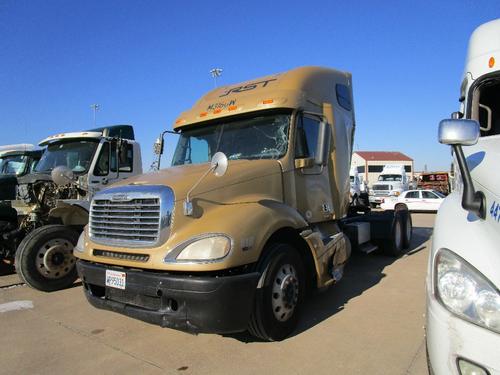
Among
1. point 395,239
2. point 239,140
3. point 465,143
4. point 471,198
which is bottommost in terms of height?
point 395,239

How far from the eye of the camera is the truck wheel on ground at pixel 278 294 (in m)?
4.00

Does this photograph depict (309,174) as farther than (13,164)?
No

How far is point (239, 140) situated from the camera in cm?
533

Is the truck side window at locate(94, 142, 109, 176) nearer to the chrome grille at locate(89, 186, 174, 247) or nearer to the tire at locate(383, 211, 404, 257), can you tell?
the chrome grille at locate(89, 186, 174, 247)

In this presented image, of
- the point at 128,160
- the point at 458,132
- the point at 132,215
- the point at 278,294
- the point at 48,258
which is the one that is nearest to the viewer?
the point at 458,132

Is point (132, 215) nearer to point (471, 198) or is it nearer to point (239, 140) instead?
point (239, 140)

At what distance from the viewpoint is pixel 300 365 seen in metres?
3.76

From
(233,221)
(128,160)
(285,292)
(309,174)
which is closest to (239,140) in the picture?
(309,174)

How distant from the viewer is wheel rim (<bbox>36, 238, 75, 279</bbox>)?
6664 millimetres

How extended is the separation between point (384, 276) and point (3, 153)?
11065 mm

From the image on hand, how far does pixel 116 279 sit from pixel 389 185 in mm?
28239

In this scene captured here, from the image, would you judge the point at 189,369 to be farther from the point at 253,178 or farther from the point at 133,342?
the point at 253,178

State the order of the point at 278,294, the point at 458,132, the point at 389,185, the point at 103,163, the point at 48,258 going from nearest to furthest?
the point at 458,132
the point at 278,294
the point at 48,258
the point at 103,163
the point at 389,185

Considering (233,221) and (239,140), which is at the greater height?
(239,140)
